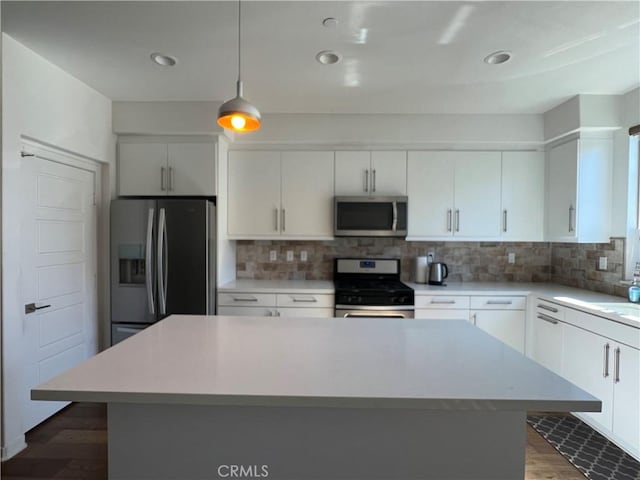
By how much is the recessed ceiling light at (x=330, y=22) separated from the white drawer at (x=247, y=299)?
2.10m

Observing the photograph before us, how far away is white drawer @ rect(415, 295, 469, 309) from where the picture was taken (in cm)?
309

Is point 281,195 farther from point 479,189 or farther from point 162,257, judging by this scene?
point 479,189

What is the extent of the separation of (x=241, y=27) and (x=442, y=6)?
1.05 meters

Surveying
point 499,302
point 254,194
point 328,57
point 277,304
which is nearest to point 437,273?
point 499,302

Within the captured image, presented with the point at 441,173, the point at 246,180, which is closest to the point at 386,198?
the point at 441,173

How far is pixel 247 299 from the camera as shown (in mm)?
3117

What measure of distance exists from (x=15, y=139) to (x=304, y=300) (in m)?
2.27

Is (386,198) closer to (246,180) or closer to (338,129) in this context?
(338,129)

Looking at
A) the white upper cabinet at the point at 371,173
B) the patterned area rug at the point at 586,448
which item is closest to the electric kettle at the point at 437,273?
the white upper cabinet at the point at 371,173

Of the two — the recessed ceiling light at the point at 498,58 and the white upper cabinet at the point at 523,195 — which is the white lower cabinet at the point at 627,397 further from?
the recessed ceiling light at the point at 498,58

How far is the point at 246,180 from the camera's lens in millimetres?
3420

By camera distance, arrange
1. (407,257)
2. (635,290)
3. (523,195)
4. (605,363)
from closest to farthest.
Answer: (605,363)
(635,290)
(523,195)
(407,257)

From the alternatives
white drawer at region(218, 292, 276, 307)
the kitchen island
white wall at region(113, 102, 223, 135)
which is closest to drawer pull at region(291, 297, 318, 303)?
white drawer at region(218, 292, 276, 307)

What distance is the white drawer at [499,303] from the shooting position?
3.10 m
